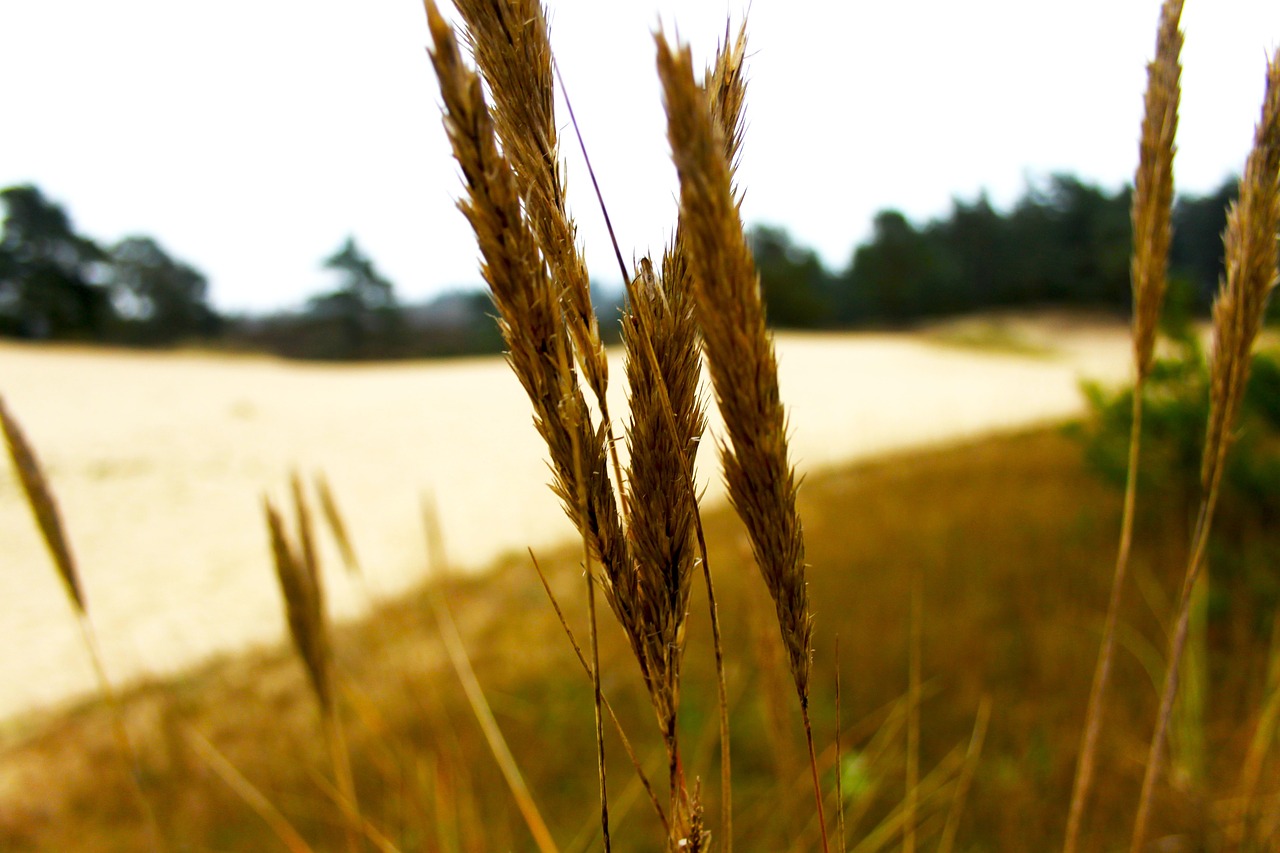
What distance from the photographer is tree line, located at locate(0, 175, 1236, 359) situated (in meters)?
24.4

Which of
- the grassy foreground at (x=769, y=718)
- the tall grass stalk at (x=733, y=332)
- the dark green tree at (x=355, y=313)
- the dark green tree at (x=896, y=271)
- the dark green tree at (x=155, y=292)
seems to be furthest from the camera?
the dark green tree at (x=896, y=271)

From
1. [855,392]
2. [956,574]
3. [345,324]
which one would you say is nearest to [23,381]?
[345,324]

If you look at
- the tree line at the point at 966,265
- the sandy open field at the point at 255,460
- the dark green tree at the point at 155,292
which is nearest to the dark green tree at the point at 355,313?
the dark green tree at the point at 155,292

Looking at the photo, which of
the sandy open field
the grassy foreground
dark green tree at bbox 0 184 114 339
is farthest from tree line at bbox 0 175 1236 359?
the grassy foreground

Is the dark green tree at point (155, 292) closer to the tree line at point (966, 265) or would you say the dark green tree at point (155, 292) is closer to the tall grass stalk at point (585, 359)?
the tree line at point (966, 265)

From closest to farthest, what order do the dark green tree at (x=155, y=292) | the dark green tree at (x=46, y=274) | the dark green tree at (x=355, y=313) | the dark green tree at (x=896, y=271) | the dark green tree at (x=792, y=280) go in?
1. the dark green tree at (x=46, y=274)
2. the dark green tree at (x=155, y=292)
3. the dark green tree at (x=355, y=313)
4. the dark green tree at (x=792, y=280)
5. the dark green tree at (x=896, y=271)

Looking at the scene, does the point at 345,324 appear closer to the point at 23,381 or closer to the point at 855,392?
the point at 23,381

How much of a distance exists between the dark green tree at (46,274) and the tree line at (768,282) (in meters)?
0.04

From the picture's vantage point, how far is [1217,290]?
2.91 feet

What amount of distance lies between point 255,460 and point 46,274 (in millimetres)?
20143

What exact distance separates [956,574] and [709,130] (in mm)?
3273

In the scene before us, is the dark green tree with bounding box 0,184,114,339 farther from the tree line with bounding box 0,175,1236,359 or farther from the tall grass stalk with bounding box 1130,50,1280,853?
the tall grass stalk with bounding box 1130,50,1280,853

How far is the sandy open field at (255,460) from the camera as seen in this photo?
6312 millimetres

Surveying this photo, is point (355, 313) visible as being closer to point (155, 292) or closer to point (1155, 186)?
point (155, 292)
